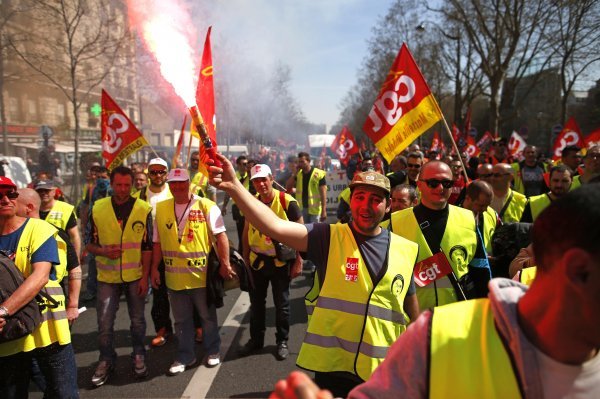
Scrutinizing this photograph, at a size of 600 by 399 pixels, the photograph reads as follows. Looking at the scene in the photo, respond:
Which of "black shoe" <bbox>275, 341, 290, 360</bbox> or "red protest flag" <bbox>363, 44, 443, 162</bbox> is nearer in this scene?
"black shoe" <bbox>275, 341, 290, 360</bbox>

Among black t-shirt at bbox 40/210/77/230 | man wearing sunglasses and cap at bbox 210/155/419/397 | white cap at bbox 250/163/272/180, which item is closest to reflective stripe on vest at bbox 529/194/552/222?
man wearing sunglasses and cap at bbox 210/155/419/397

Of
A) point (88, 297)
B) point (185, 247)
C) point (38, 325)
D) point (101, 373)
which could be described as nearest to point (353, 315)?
point (38, 325)

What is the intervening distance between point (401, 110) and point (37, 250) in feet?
14.1

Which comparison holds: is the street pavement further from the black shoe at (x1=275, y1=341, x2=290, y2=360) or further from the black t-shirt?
the black t-shirt

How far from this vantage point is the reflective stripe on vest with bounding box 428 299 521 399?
39.5 inches

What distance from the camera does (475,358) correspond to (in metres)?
1.04

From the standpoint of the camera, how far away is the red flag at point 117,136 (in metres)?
6.45

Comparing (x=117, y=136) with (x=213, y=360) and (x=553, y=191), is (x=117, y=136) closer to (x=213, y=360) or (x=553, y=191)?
(x=213, y=360)

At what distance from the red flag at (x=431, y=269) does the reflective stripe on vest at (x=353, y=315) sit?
1.45ft

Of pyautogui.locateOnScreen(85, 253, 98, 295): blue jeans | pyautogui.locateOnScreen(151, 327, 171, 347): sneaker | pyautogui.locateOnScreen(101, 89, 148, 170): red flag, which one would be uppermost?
pyautogui.locateOnScreen(101, 89, 148, 170): red flag

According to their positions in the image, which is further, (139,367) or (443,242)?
(139,367)

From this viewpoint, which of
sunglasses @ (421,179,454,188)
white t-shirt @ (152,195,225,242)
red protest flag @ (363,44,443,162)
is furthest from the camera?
red protest flag @ (363,44,443,162)

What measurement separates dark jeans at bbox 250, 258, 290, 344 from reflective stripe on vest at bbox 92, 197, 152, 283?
123 centimetres

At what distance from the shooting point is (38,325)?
104 inches
